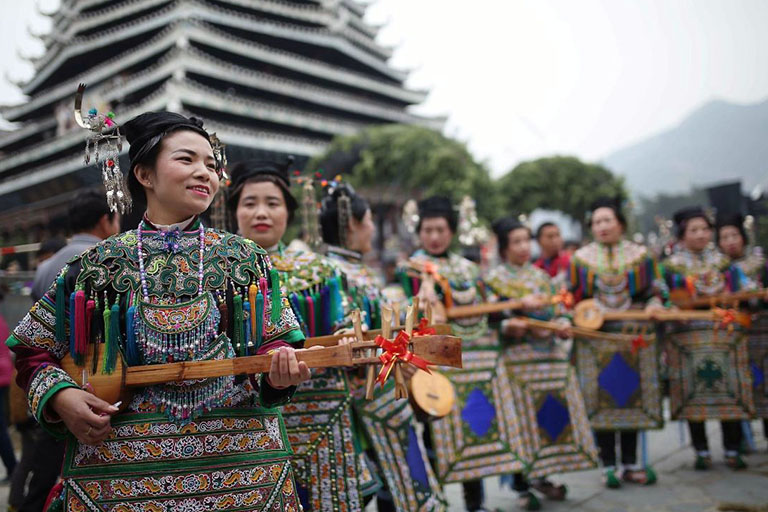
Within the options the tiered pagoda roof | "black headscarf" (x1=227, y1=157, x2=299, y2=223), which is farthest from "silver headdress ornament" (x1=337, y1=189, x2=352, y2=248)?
the tiered pagoda roof

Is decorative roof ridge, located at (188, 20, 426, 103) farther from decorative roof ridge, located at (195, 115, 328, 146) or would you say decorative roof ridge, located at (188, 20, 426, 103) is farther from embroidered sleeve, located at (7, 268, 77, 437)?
embroidered sleeve, located at (7, 268, 77, 437)

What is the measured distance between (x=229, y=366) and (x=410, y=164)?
81.2 ft

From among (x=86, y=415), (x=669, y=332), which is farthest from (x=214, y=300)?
(x=669, y=332)

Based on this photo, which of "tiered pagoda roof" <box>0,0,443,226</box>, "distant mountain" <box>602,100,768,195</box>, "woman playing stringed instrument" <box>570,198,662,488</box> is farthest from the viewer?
"distant mountain" <box>602,100,768,195</box>

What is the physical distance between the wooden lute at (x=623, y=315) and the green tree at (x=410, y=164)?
19025mm

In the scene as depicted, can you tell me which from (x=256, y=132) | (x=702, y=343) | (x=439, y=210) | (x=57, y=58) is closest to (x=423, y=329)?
(x=439, y=210)

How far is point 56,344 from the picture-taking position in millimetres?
2082

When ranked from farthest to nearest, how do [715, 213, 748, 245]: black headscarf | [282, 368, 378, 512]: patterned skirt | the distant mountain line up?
1. the distant mountain
2. [715, 213, 748, 245]: black headscarf
3. [282, 368, 378, 512]: patterned skirt

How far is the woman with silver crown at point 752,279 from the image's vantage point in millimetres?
5961

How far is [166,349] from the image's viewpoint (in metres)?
2.04

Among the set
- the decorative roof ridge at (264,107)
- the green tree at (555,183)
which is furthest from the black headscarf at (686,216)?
the green tree at (555,183)

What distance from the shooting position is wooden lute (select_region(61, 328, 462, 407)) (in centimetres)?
196

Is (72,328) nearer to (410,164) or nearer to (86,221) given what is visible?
(86,221)

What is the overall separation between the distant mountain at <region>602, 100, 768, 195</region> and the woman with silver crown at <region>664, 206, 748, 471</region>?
412ft
